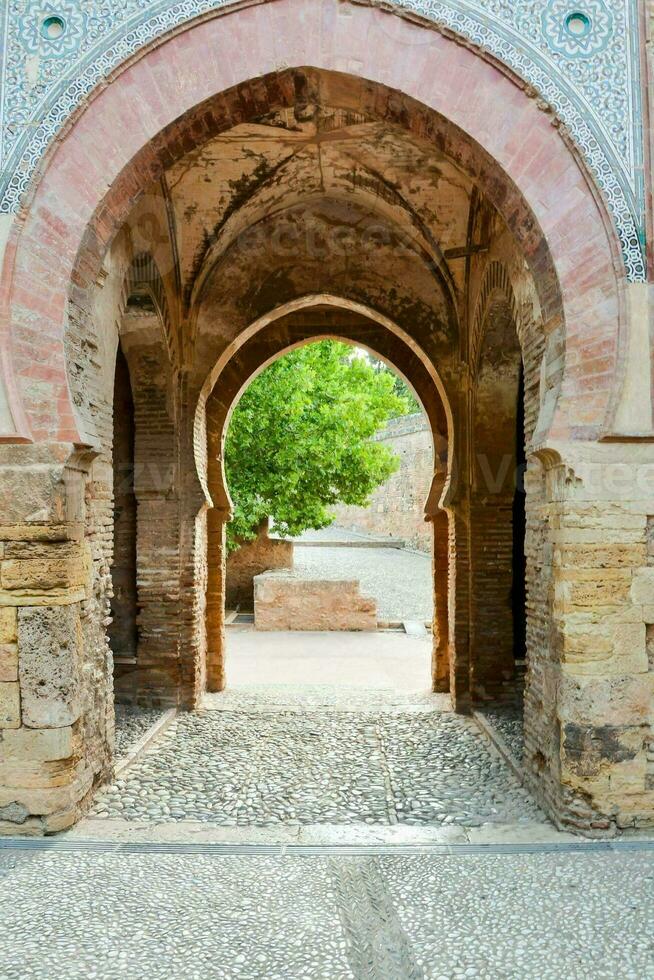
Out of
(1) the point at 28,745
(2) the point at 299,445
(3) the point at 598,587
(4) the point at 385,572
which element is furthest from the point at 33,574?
(4) the point at 385,572

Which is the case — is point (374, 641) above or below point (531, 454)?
below

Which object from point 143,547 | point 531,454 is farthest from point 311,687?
point 531,454

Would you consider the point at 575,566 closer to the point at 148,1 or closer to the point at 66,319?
the point at 66,319

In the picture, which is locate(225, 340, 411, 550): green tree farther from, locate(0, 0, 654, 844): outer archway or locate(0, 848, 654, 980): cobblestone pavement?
locate(0, 848, 654, 980): cobblestone pavement

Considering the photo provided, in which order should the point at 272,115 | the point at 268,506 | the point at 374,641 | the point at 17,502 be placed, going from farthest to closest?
1. the point at 268,506
2. the point at 374,641
3. the point at 272,115
4. the point at 17,502

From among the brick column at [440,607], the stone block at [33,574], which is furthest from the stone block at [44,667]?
the brick column at [440,607]

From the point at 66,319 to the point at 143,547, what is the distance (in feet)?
12.8

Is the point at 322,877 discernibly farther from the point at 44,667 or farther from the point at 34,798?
the point at 44,667

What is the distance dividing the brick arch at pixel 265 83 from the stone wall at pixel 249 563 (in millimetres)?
12219

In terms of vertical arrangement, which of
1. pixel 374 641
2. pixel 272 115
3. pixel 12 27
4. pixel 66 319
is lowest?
pixel 374 641

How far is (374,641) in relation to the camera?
1382 cm

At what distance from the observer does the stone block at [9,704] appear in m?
4.50

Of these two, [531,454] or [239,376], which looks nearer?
[531,454]

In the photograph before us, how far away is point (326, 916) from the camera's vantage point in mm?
3684
